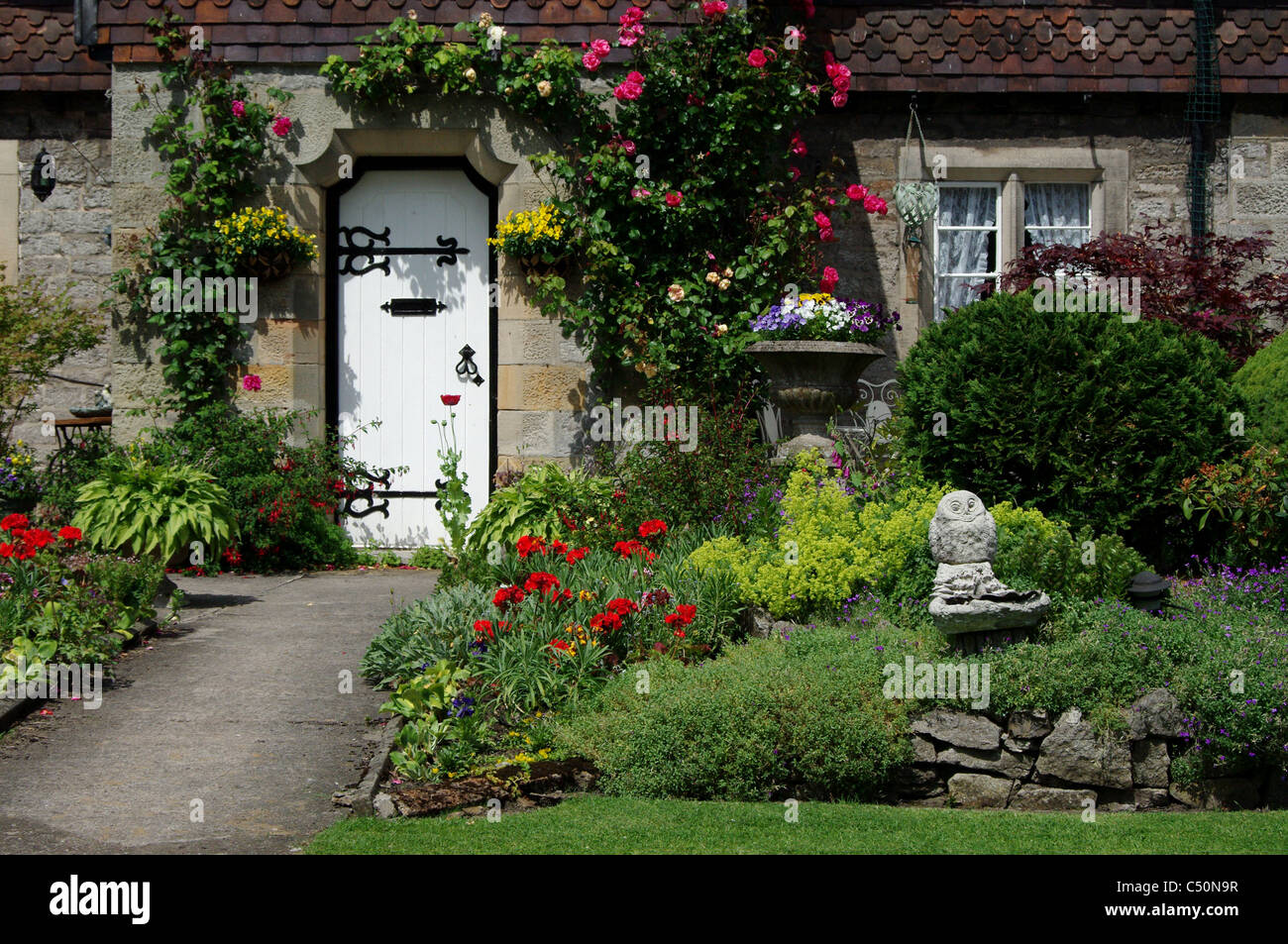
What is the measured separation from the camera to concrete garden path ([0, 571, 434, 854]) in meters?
4.60

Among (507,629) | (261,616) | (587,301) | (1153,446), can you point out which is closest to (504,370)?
(587,301)

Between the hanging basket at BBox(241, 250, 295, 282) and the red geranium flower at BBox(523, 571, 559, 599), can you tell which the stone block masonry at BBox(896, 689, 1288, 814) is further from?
the hanging basket at BBox(241, 250, 295, 282)

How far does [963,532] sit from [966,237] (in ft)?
18.9

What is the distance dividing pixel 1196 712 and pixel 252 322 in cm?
690

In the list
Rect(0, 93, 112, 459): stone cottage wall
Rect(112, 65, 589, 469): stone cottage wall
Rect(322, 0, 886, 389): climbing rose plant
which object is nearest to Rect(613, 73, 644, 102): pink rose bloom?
Rect(322, 0, 886, 389): climbing rose plant

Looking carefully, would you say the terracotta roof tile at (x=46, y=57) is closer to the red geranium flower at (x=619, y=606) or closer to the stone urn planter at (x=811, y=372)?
the stone urn planter at (x=811, y=372)

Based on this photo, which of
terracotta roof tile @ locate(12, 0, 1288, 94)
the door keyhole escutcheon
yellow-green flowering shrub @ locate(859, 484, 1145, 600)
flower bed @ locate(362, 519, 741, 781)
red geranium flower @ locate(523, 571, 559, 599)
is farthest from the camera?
terracotta roof tile @ locate(12, 0, 1288, 94)

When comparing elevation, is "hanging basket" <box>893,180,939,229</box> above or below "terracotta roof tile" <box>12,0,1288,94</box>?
below

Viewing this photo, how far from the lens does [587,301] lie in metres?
9.48

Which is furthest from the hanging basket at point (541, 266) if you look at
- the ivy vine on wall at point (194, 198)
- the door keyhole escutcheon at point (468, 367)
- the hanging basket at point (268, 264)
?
the ivy vine on wall at point (194, 198)

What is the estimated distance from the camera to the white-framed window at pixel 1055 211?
1062 cm

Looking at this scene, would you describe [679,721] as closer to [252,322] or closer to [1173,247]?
[252,322]

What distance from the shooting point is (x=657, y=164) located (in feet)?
31.6

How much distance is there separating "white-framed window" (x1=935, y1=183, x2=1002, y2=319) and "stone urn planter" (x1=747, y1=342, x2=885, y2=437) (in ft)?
7.74
